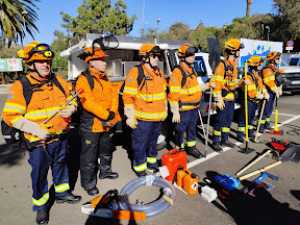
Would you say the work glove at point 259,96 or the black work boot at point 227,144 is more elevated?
the work glove at point 259,96

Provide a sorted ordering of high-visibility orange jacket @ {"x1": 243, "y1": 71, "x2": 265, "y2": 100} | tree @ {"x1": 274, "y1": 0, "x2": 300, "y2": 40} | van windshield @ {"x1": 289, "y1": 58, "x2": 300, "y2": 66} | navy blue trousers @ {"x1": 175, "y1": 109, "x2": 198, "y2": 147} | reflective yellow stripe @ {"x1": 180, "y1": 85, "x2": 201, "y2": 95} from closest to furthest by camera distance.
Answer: reflective yellow stripe @ {"x1": 180, "y1": 85, "x2": 201, "y2": 95} → navy blue trousers @ {"x1": 175, "y1": 109, "x2": 198, "y2": 147} → high-visibility orange jacket @ {"x1": 243, "y1": 71, "x2": 265, "y2": 100} → van windshield @ {"x1": 289, "y1": 58, "x2": 300, "y2": 66} → tree @ {"x1": 274, "y1": 0, "x2": 300, "y2": 40}

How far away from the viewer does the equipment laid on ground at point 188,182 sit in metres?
3.73

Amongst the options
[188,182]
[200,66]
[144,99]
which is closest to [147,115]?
[144,99]

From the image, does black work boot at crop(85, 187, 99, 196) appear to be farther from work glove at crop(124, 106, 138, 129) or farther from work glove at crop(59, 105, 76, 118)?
work glove at crop(59, 105, 76, 118)

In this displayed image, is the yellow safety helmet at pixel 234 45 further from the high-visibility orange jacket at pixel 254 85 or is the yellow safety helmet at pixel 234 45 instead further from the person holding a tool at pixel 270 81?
the person holding a tool at pixel 270 81

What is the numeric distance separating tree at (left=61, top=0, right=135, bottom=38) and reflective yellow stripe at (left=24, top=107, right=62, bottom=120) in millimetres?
23589

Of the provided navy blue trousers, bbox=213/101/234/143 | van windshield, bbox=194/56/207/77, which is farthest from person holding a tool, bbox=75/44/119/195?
van windshield, bbox=194/56/207/77

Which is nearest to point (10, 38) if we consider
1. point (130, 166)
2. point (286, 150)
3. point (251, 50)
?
point (251, 50)

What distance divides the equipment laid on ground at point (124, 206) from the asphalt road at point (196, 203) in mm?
68

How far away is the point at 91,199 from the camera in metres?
3.68

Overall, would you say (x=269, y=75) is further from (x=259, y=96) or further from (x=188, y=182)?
(x=188, y=182)

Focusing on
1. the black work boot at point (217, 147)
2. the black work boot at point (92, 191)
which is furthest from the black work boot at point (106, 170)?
the black work boot at point (217, 147)

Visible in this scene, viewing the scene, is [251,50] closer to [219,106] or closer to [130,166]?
[219,106]

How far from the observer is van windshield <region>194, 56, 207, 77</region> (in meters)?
6.92
